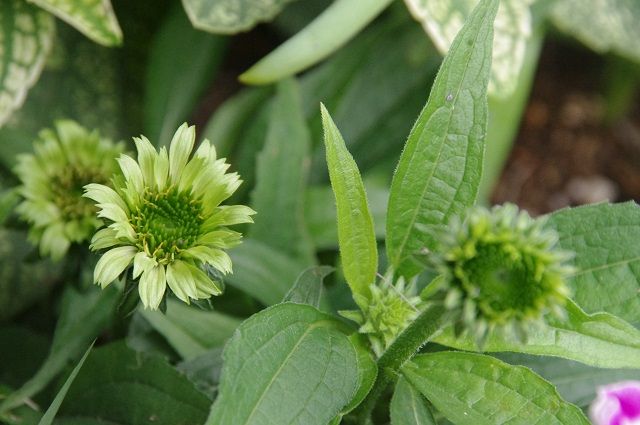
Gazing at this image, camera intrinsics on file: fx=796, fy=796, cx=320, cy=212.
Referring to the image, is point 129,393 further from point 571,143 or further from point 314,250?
point 571,143

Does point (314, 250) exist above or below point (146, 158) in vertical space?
below

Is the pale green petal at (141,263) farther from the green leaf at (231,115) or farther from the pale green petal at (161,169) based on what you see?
the green leaf at (231,115)

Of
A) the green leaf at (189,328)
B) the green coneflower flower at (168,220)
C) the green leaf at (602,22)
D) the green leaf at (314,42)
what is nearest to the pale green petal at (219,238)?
the green coneflower flower at (168,220)

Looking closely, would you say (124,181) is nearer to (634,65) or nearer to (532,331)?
(532,331)

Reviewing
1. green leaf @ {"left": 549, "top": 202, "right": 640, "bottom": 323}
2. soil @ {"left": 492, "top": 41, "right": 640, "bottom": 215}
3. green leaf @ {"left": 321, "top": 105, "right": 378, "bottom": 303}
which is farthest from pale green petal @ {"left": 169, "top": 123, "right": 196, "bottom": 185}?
soil @ {"left": 492, "top": 41, "right": 640, "bottom": 215}

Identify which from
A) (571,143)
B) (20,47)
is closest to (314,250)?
(20,47)

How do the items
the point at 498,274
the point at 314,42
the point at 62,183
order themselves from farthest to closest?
the point at 314,42
the point at 62,183
the point at 498,274
